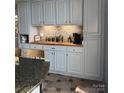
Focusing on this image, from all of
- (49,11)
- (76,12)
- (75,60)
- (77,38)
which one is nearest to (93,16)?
(76,12)

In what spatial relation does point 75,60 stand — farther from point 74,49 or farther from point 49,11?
point 49,11

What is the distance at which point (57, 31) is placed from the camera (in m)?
5.04

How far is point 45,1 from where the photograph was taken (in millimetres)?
4656

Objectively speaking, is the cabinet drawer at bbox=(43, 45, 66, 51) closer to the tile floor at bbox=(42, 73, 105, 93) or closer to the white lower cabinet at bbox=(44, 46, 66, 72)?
the white lower cabinet at bbox=(44, 46, 66, 72)

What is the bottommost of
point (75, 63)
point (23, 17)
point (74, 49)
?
point (75, 63)

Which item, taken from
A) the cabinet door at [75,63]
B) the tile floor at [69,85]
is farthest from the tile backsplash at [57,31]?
the tile floor at [69,85]

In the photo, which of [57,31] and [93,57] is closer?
[93,57]

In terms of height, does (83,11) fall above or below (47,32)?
above

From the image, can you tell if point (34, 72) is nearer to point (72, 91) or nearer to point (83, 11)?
point (72, 91)

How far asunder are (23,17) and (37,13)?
0.54 meters

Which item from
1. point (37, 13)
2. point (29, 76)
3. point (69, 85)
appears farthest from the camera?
point (37, 13)

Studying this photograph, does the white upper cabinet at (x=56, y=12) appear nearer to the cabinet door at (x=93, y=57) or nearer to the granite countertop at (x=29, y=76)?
the cabinet door at (x=93, y=57)
